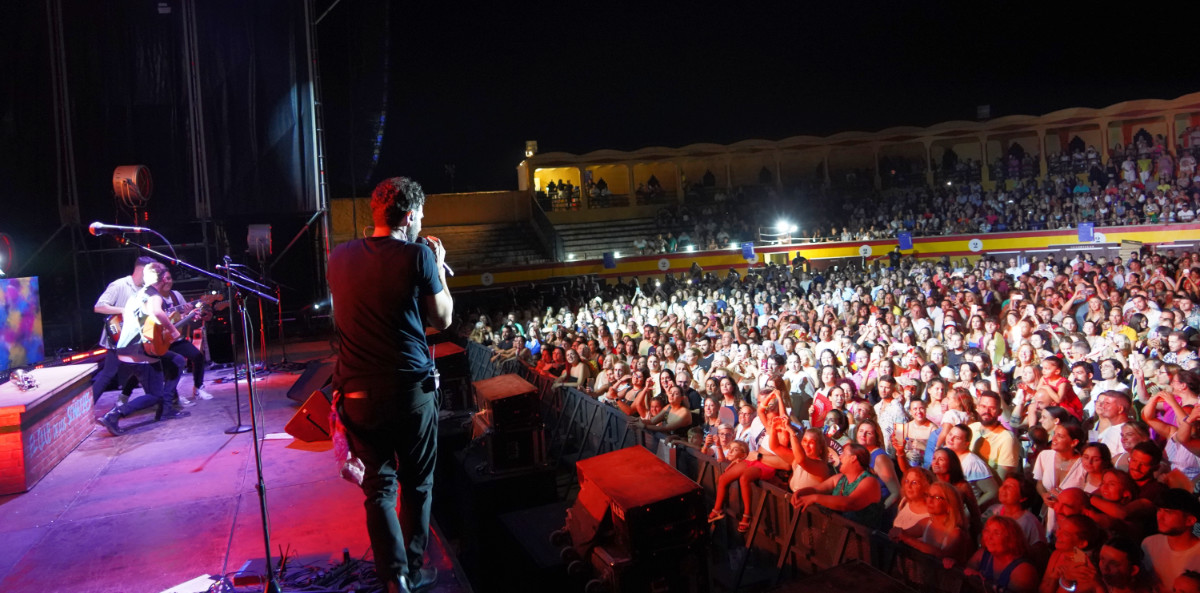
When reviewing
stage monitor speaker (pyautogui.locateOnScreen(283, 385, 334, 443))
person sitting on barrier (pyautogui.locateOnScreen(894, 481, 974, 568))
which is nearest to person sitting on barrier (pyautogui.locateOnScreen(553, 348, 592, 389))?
stage monitor speaker (pyautogui.locateOnScreen(283, 385, 334, 443))

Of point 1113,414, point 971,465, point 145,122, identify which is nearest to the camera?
point 971,465

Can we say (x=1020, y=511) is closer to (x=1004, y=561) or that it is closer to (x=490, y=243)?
(x=1004, y=561)

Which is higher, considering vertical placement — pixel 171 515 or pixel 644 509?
pixel 644 509

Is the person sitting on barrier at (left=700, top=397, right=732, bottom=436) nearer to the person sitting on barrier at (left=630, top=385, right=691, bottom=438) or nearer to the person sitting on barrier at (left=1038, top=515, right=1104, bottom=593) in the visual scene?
the person sitting on barrier at (left=630, top=385, right=691, bottom=438)

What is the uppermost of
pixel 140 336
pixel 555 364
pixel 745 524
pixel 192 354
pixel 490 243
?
pixel 490 243

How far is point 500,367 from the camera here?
9758mm

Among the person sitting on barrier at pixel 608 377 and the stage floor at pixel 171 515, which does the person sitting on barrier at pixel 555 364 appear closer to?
the person sitting on barrier at pixel 608 377

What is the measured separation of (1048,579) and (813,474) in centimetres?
156

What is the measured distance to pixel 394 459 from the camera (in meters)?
2.61

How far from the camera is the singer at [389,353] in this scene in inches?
97.5

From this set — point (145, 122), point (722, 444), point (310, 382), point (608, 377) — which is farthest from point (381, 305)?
point (145, 122)

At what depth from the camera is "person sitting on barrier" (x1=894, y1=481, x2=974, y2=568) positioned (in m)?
3.67

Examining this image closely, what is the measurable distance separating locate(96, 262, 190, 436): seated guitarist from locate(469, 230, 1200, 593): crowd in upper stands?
4153mm

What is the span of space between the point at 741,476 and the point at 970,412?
1759mm
